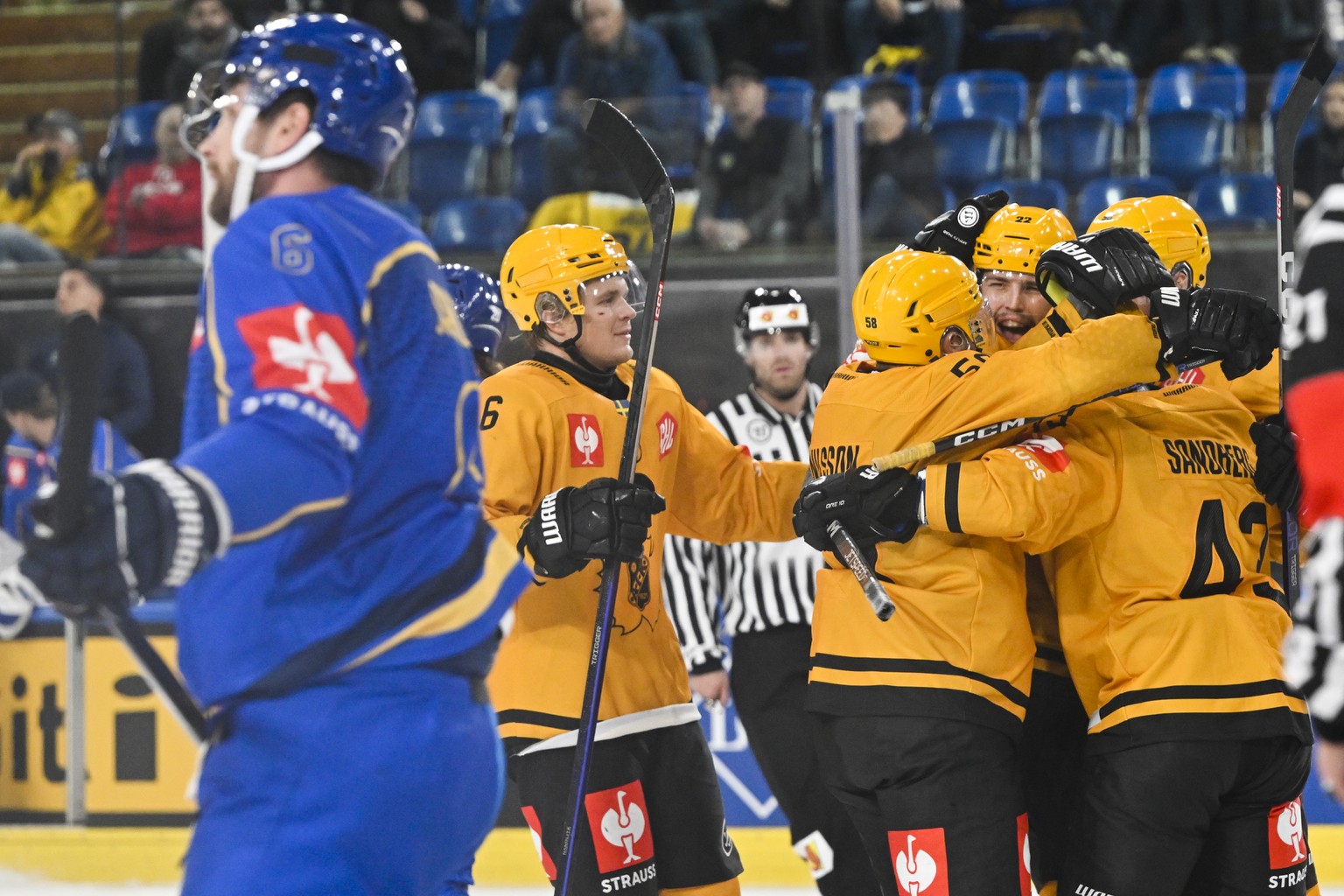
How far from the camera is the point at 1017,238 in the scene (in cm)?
304

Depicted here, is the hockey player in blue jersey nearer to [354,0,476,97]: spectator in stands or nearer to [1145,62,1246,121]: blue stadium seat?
[1145,62,1246,121]: blue stadium seat

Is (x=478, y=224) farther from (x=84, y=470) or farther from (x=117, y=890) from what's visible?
(x=84, y=470)

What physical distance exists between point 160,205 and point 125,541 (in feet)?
14.4

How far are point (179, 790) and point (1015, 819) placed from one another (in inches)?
130

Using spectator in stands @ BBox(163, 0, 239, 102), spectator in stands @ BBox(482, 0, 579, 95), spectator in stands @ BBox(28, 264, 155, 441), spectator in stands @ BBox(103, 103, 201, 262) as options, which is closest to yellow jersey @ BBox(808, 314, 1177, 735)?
spectator in stands @ BBox(28, 264, 155, 441)

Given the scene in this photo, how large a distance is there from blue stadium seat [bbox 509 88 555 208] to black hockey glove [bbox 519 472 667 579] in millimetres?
2913

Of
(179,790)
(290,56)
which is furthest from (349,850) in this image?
(179,790)

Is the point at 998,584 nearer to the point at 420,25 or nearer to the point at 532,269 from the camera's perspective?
the point at 532,269

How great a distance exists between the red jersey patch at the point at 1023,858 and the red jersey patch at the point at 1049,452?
56 cm

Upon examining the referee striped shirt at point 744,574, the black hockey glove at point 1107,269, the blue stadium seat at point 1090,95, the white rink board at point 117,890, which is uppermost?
the blue stadium seat at point 1090,95

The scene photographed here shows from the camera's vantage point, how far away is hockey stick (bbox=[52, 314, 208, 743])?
1.38 m

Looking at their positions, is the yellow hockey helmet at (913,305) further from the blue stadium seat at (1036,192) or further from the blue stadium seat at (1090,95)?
the blue stadium seat at (1090,95)

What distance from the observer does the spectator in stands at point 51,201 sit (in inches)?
222

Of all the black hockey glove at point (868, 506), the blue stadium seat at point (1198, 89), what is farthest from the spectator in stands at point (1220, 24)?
the black hockey glove at point (868, 506)
